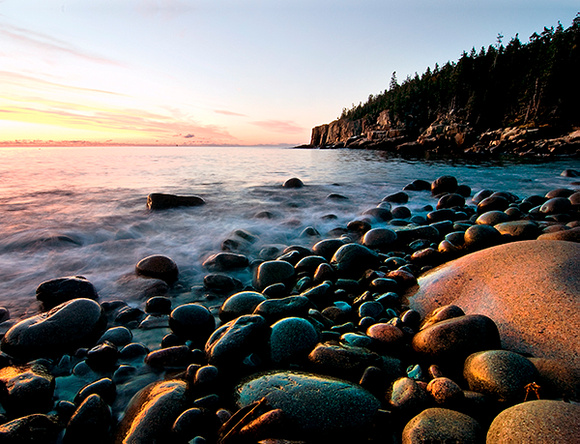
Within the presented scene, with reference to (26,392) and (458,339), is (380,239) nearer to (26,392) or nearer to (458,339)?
(458,339)

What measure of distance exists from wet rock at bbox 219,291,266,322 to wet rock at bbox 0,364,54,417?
1373 mm

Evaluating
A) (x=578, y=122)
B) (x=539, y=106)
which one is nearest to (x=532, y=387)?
(x=578, y=122)

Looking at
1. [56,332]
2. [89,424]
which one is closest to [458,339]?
[89,424]

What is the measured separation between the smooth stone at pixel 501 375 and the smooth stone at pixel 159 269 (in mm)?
3462

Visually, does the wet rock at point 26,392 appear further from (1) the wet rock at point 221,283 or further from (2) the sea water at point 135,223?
(1) the wet rock at point 221,283

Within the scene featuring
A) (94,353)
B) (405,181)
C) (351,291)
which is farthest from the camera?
(405,181)

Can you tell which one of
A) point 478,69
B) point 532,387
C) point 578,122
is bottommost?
point 532,387

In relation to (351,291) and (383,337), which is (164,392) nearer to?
(383,337)

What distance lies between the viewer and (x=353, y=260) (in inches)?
155

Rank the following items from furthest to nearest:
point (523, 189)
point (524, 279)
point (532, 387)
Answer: point (523, 189) < point (524, 279) < point (532, 387)

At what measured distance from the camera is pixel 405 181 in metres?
12.9

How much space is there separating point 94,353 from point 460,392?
2.67 m

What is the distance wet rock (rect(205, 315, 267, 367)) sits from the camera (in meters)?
2.16

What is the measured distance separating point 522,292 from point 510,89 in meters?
60.6
